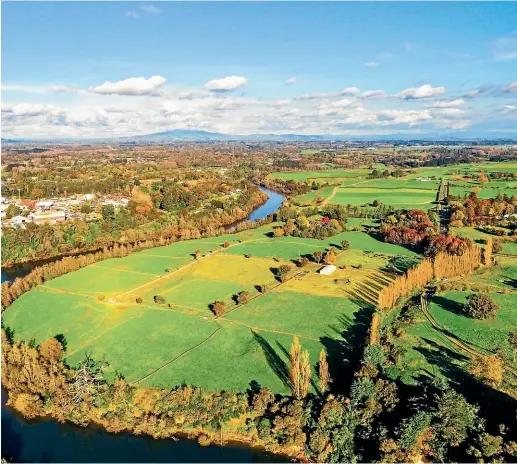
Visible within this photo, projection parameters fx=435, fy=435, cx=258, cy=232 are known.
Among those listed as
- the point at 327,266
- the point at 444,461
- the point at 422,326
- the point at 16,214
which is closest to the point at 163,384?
the point at 444,461

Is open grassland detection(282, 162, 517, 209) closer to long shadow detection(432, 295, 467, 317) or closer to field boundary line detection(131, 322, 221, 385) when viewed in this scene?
long shadow detection(432, 295, 467, 317)

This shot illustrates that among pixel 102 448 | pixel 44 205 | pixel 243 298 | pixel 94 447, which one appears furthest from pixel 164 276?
pixel 44 205

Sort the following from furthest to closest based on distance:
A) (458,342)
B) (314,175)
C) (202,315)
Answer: (314,175), (202,315), (458,342)

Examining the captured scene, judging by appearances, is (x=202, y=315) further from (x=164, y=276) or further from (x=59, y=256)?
(x=59, y=256)

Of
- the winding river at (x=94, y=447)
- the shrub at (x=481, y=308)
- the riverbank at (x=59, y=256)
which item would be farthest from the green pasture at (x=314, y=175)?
the winding river at (x=94, y=447)

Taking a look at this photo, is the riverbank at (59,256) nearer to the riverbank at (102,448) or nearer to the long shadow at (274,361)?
the riverbank at (102,448)
